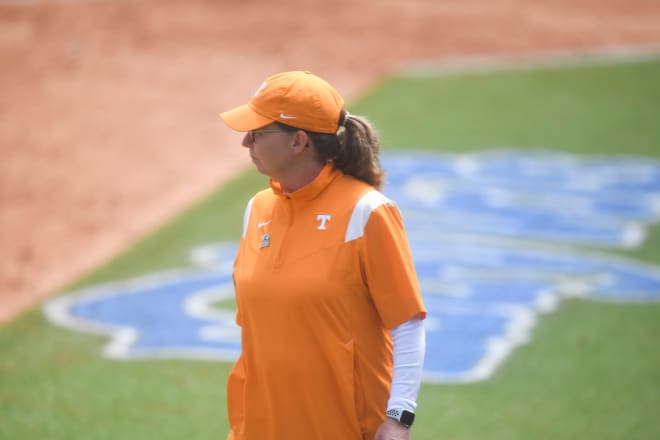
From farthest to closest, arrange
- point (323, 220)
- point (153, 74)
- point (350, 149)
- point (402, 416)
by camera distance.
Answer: point (153, 74) → point (350, 149) → point (323, 220) → point (402, 416)

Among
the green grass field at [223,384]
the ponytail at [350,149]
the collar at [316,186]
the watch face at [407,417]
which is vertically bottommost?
the green grass field at [223,384]

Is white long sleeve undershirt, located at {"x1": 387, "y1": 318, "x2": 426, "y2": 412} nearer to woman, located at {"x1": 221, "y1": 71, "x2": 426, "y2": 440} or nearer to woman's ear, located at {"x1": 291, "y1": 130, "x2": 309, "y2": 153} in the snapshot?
woman, located at {"x1": 221, "y1": 71, "x2": 426, "y2": 440}

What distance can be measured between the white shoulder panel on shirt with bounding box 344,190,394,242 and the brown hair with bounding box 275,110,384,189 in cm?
19

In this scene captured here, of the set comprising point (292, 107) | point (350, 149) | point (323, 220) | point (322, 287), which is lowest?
point (322, 287)

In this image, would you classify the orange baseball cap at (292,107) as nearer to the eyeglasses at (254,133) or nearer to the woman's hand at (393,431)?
the eyeglasses at (254,133)

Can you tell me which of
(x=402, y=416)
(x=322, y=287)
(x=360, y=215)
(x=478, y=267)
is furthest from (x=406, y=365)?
(x=478, y=267)

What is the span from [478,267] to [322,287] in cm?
579

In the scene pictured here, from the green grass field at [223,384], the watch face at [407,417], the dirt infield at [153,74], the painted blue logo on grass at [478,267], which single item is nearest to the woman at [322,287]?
the watch face at [407,417]

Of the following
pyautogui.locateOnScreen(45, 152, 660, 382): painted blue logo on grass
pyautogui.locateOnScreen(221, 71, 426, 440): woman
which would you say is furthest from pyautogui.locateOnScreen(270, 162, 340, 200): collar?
pyautogui.locateOnScreen(45, 152, 660, 382): painted blue logo on grass

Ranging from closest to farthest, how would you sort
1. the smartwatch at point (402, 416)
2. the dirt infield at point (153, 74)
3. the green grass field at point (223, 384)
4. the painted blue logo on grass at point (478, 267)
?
the smartwatch at point (402, 416), the green grass field at point (223, 384), the painted blue logo on grass at point (478, 267), the dirt infield at point (153, 74)

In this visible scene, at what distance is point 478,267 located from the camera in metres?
8.76

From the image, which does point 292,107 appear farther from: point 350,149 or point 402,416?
point 402,416

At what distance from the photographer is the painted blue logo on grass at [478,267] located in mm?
7430

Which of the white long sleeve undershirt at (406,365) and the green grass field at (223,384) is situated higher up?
the white long sleeve undershirt at (406,365)
